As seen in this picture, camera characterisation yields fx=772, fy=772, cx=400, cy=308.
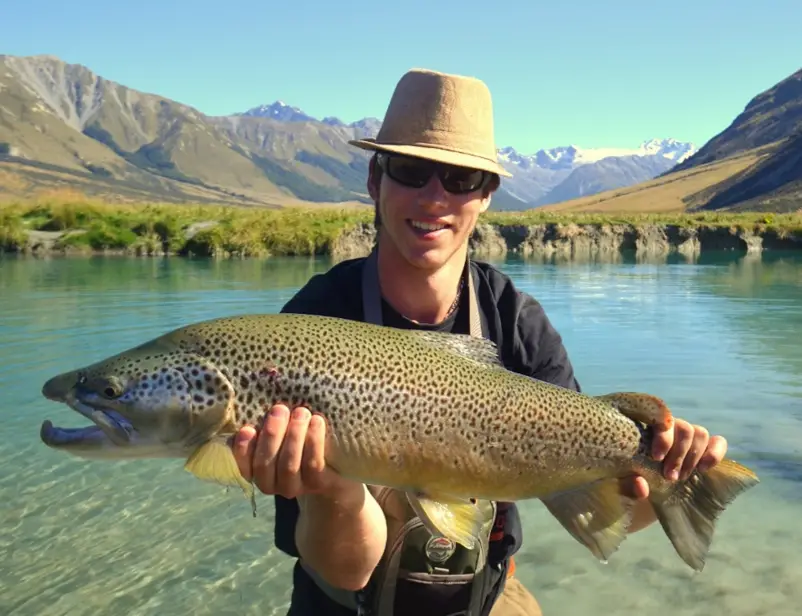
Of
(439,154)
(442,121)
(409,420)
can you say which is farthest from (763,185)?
(409,420)

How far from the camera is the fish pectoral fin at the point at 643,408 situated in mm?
2994

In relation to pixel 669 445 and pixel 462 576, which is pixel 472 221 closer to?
pixel 669 445

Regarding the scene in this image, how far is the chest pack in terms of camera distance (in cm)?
316

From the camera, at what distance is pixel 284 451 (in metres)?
2.59

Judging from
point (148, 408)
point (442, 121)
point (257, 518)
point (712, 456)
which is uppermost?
point (442, 121)

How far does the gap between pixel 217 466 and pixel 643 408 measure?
1641 mm

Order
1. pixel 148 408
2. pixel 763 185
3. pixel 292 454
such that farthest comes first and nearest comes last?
pixel 763 185 → pixel 148 408 → pixel 292 454

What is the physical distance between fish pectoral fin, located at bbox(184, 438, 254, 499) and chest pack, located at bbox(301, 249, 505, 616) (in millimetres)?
793

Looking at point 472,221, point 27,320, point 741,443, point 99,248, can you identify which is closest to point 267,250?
point 99,248

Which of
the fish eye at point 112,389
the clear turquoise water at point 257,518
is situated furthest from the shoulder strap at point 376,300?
the clear turquoise water at point 257,518

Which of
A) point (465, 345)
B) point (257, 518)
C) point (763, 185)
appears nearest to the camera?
point (465, 345)

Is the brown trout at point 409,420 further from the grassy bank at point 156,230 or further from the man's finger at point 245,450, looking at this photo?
the grassy bank at point 156,230

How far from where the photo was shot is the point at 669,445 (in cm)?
297

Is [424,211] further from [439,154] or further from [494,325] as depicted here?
[494,325]
